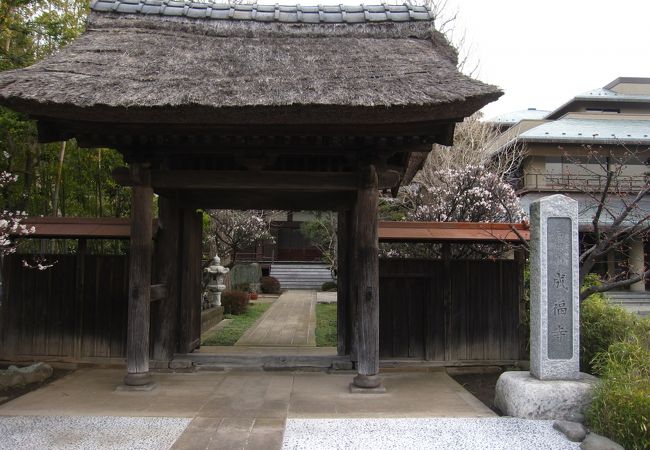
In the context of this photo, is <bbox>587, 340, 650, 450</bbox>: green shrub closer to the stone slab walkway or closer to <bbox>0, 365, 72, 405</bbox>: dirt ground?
the stone slab walkway

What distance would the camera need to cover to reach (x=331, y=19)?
8.11 meters

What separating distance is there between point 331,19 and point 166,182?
390cm

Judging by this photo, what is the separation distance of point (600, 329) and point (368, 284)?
10.9ft

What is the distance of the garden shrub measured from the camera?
54.8ft

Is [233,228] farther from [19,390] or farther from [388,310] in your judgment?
[19,390]

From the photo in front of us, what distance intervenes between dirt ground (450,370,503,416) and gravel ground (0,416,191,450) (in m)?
3.89

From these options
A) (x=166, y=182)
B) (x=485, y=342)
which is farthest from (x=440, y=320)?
(x=166, y=182)

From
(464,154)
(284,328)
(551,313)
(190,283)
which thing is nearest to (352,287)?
(190,283)

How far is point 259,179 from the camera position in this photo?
699 centimetres

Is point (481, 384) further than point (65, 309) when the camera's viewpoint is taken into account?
No

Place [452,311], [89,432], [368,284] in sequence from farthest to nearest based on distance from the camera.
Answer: [452,311] → [368,284] → [89,432]

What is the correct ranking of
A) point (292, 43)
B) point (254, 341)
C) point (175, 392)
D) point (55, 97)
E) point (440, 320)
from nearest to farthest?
point (55, 97)
point (175, 392)
point (292, 43)
point (440, 320)
point (254, 341)

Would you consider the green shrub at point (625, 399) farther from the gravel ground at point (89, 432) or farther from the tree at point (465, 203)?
the tree at point (465, 203)

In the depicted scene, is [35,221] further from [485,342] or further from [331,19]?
[485,342]
